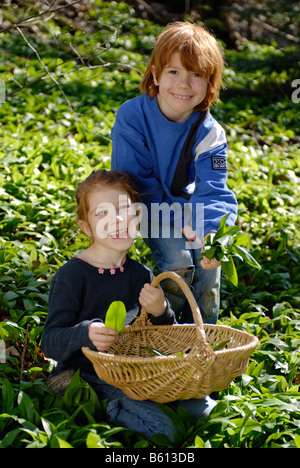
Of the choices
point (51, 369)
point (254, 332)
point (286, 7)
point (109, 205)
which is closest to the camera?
point (109, 205)

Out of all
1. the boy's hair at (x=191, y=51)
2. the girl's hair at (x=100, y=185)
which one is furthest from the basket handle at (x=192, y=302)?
Result: the boy's hair at (x=191, y=51)

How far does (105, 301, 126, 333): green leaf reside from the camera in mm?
2254

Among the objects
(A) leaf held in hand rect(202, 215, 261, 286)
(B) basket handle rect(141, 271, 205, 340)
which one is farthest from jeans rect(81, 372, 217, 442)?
(A) leaf held in hand rect(202, 215, 261, 286)

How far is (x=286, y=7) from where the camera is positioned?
8.01m

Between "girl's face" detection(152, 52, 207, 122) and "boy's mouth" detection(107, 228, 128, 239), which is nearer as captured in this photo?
"boy's mouth" detection(107, 228, 128, 239)

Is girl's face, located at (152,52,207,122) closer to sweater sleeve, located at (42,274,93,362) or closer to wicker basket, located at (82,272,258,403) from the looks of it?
wicker basket, located at (82,272,258,403)

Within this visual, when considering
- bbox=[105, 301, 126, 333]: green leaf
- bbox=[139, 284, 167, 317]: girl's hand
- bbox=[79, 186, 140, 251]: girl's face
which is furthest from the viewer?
bbox=[79, 186, 140, 251]: girl's face

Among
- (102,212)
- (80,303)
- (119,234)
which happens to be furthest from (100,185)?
(80,303)

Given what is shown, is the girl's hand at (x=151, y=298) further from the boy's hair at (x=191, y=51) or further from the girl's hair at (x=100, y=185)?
the boy's hair at (x=191, y=51)

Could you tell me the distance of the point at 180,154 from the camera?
2953 millimetres

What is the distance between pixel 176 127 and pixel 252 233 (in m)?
1.96

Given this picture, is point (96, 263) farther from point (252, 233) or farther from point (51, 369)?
point (252, 233)

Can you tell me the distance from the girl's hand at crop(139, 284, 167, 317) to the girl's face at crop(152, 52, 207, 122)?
3.13 feet

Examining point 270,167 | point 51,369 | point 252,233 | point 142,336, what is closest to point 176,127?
Result: point 142,336
